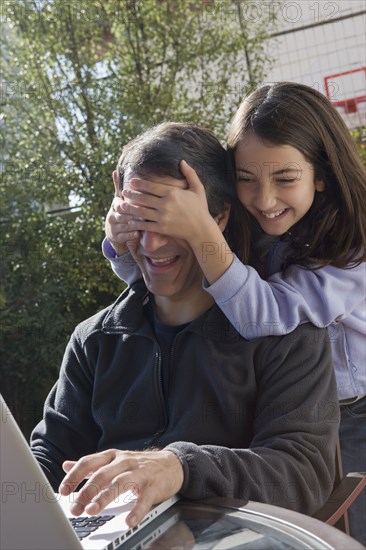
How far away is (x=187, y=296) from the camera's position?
1.68 metres

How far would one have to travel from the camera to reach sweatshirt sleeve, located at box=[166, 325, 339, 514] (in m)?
1.21

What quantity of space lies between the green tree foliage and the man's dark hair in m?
2.87

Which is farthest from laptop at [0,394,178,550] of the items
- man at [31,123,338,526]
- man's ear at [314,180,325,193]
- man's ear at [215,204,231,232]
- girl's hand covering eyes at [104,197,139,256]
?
man's ear at [314,180,325,193]

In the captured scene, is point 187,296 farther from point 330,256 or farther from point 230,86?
point 230,86

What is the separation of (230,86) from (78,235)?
4.54ft

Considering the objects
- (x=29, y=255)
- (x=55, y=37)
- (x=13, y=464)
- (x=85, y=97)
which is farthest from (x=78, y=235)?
(x=13, y=464)

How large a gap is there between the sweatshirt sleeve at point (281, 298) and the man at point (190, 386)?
0.04 metres

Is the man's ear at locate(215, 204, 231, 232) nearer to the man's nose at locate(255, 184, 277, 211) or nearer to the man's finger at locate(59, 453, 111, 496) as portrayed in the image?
the man's nose at locate(255, 184, 277, 211)

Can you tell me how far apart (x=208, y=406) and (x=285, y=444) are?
22 cm

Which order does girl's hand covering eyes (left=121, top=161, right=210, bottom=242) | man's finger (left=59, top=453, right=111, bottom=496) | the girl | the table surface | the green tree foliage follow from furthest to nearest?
1. the green tree foliage
2. the girl
3. girl's hand covering eyes (left=121, top=161, right=210, bottom=242)
4. man's finger (left=59, top=453, right=111, bottom=496)
5. the table surface

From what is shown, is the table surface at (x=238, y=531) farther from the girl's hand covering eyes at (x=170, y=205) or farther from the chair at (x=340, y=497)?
the girl's hand covering eyes at (x=170, y=205)

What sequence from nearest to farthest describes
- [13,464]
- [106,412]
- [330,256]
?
[13,464] < [106,412] < [330,256]

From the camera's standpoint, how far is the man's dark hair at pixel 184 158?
61.0 inches

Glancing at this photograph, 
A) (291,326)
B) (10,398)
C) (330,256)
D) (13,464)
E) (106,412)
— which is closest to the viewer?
(13,464)
